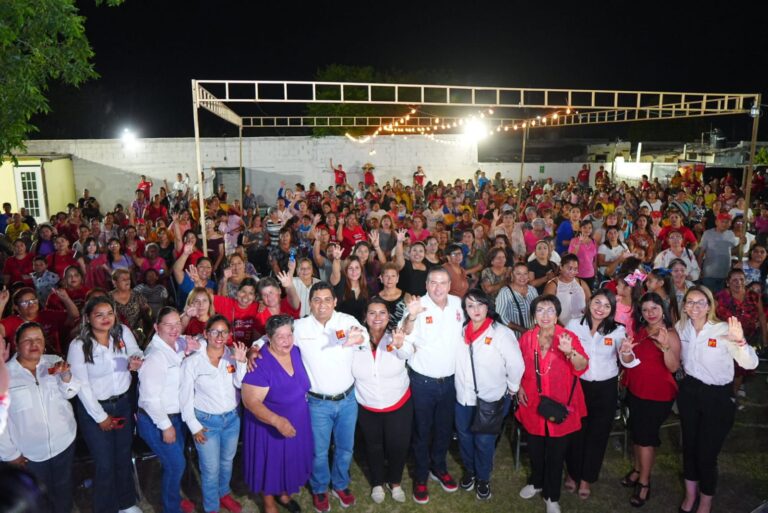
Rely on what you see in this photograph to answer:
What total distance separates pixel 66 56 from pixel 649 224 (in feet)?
29.9

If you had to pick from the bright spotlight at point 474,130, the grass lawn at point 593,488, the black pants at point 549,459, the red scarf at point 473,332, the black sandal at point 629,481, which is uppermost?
the bright spotlight at point 474,130

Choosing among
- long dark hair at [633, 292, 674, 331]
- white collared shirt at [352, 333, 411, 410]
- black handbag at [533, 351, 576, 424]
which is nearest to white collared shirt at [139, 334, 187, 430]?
white collared shirt at [352, 333, 411, 410]

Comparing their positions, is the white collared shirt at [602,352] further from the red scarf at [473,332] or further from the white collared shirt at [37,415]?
the white collared shirt at [37,415]

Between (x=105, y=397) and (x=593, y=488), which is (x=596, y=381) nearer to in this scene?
(x=593, y=488)

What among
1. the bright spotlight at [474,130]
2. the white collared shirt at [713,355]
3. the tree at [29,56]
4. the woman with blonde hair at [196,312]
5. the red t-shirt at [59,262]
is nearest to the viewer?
the white collared shirt at [713,355]

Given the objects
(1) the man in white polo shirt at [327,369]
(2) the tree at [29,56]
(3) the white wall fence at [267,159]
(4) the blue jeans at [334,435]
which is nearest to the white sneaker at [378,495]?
(4) the blue jeans at [334,435]

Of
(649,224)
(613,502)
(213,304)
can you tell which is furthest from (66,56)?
(649,224)

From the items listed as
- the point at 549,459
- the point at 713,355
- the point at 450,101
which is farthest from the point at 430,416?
the point at 450,101

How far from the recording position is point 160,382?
146 inches

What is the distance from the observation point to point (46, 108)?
6.88 meters

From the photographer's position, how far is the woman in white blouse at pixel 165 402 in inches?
144

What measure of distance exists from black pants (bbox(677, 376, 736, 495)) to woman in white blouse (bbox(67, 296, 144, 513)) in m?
4.07

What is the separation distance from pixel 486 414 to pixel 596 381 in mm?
896

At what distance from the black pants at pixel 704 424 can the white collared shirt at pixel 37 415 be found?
4.36m
